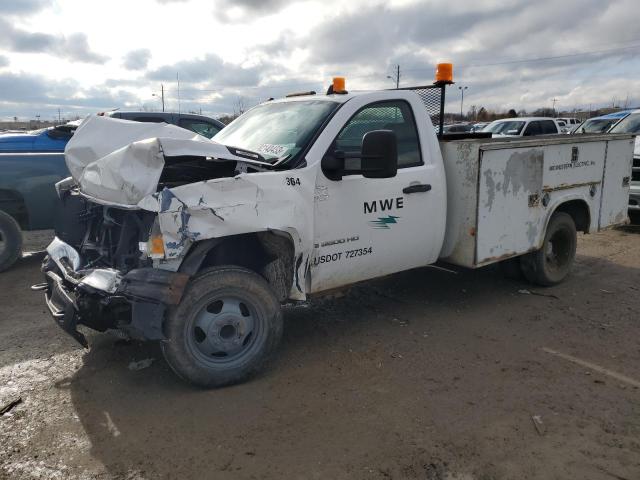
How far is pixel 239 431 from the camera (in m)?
3.14

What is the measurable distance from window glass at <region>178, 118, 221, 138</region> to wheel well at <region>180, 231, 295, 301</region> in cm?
552

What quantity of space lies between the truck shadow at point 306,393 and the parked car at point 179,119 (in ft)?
16.1

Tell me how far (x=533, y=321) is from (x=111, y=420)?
3682 millimetres

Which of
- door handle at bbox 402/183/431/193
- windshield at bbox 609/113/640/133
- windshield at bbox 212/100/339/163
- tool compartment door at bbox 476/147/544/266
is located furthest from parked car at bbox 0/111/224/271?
windshield at bbox 609/113/640/133

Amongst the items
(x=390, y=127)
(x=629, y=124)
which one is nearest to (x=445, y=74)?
(x=390, y=127)

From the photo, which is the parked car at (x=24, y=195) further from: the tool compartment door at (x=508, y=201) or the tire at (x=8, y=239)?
the tool compartment door at (x=508, y=201)

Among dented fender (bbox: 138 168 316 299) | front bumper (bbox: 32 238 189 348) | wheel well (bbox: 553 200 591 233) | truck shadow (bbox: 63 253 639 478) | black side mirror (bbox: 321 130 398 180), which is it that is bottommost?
truck shadow (bbox: 63 253 639 478)

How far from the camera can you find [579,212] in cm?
607

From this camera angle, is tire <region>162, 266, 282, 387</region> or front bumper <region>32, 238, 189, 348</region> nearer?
front bumper <region>32, 238, 189, 348</region>

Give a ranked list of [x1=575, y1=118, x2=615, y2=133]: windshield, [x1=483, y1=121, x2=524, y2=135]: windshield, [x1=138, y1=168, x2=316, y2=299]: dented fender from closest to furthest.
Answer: [x1=138, y1=168, x2=316, y2=299]: dented fender
[x1=575, y1=118, x2=615, y2=133]: windshield
[x1=483, y1=121, x2=524, y2=135]: windshield

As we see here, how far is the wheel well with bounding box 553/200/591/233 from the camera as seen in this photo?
233 inches

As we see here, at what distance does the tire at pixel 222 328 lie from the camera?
3.41 meters

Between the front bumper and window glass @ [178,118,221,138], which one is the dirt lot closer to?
the front bumper

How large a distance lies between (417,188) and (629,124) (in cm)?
831
